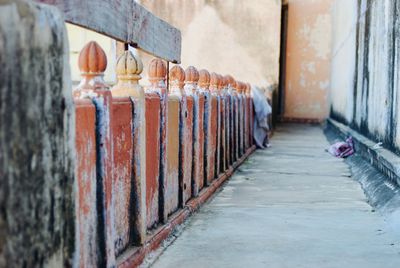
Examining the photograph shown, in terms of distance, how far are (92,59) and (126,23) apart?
49 cm

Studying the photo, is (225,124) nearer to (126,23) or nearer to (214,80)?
(214,80)

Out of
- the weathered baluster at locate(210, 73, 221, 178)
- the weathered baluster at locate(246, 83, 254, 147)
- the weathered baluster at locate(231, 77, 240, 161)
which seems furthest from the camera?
the weathered baluster at locate(246, 83, 254, 147)

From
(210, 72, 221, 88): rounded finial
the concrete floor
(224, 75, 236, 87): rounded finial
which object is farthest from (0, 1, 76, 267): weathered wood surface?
(224, 75, 236, 87): rounded finial

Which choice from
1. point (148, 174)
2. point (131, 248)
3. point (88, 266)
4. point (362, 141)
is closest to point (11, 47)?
point (88, 266)

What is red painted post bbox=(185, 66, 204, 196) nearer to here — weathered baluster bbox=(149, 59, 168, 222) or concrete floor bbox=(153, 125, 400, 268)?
concrete floor bbox=(153, 125, 400, 268)

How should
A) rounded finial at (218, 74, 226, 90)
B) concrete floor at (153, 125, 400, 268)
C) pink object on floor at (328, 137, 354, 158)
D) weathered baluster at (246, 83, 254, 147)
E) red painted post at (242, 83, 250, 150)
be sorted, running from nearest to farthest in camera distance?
1. concrete floor at (153, 125, 400, 268)
2. rounded finial at (218, 74, 226, 90)
3. pink object on floor at (328, 137, 354, 158)
4. red painted post at (242, 83, 250, 150)
5. weathered baluster at (246, 83, 254, 147)

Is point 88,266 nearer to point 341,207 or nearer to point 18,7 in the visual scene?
point 18,7

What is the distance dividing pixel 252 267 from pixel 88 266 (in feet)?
3.46

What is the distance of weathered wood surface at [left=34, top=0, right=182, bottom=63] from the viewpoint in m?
2.17

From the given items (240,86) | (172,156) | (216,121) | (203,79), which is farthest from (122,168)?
(240,86)

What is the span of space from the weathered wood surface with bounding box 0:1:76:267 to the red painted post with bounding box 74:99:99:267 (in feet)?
1.31

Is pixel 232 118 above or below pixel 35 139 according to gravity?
below

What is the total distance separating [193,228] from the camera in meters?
3.97

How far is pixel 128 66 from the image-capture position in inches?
120
